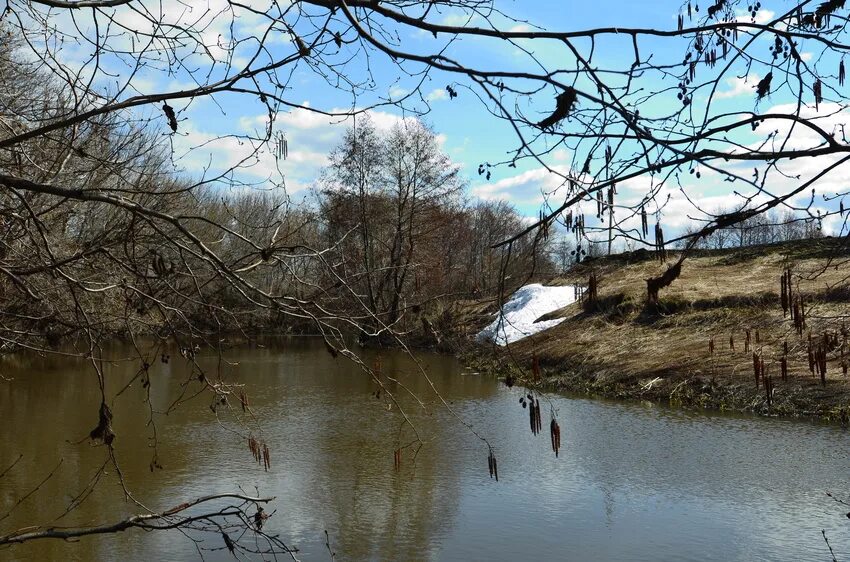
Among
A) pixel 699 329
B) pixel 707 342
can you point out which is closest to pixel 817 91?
pixel 707 342

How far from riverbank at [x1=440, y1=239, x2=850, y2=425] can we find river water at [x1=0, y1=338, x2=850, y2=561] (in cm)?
91

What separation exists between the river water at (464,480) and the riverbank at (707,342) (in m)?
0.91


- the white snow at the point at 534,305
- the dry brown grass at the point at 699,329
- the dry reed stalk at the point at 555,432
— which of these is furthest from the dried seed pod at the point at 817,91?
the white snow at the point at 534,305

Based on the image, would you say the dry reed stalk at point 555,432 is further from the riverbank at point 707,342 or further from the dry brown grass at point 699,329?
the dry brown grass at point 699,329

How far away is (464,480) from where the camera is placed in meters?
9.04

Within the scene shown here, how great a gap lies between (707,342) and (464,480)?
28.4 feet

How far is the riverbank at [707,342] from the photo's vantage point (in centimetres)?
1256

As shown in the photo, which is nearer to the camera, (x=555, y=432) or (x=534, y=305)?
(x=555, y=432)

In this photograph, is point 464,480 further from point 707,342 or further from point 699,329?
point 699,329

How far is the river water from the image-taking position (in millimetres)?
7027

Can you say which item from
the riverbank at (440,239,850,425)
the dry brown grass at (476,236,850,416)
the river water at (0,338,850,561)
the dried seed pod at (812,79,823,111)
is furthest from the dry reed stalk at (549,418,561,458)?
the dry brown grass at (476,236,850,416)

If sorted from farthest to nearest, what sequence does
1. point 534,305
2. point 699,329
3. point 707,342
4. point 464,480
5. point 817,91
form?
point 534,305 → point 699,329 → point 707,342 → point 464,480 → point 817,91

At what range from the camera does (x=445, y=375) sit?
18750mm

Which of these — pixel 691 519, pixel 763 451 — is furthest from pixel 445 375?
pixel 691 519
